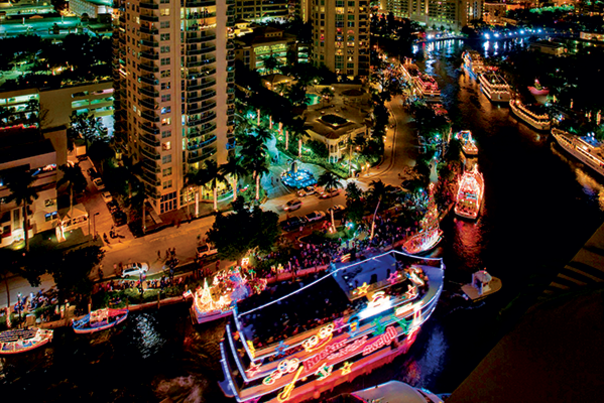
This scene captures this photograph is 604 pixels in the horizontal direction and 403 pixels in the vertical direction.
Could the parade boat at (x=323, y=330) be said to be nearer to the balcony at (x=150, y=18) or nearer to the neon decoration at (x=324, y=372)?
the neon decoration at (x=324, y=372)

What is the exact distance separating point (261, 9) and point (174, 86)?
72088mm

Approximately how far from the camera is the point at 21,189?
114ft

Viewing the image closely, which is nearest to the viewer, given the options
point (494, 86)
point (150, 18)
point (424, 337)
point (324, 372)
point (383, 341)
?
point (324, 372)

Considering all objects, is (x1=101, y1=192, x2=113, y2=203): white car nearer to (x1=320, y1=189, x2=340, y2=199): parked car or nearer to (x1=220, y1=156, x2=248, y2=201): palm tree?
(x1=220, y1=156, x2=248, y2=201): palm tree

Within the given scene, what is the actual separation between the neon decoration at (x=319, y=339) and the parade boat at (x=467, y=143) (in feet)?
122

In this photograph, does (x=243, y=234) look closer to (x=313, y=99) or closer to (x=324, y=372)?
(x=324, y=372)

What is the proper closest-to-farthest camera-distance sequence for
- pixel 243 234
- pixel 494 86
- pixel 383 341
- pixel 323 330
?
pixel 323 330 → pixel 383 341 → pixel 243 234 → pixel 494 86

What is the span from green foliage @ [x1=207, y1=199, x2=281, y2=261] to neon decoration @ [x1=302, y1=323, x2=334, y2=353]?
10501mm

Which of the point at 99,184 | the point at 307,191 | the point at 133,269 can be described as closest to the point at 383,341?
the point at 133,269

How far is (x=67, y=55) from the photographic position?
65125 millimetres

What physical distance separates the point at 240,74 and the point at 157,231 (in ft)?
124

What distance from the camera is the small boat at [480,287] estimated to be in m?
33.8

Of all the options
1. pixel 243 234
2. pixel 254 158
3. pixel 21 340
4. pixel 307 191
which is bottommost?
pixel 21 340

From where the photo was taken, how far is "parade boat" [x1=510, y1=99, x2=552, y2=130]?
65688mm
